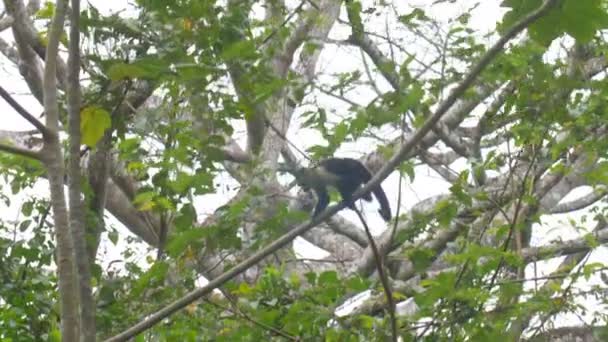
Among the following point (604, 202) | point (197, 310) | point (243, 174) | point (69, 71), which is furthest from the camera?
point (604, 202)

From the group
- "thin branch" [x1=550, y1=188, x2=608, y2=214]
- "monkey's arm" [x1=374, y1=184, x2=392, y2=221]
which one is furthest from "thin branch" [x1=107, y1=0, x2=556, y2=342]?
"thin branch" [x1=550, y1=188, x2=608, y2=214]

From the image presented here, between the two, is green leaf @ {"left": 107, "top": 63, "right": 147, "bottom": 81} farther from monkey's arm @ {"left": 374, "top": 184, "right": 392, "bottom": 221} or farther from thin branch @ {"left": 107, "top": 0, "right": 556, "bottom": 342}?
monkey's arm @ {"left": 374, "top": 184, "right": 392, "bottom": 221}

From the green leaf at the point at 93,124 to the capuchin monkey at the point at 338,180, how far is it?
2.36ft

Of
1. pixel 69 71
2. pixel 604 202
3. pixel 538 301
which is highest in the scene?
pixel 604 202

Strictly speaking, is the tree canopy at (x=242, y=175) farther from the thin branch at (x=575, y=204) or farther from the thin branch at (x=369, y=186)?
the thin branch at (x=575, y=204)

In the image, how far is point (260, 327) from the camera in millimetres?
3223

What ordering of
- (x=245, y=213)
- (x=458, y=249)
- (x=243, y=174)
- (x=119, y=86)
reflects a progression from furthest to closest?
(x=458, y=249)
(x=243, y=174)
(x=245, y=213)
(x=119, y=86)

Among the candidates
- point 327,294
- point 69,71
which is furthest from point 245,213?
point 69,71

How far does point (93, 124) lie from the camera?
7.77ft

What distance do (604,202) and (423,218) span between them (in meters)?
3.19

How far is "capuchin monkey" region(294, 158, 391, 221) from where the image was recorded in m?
3.01

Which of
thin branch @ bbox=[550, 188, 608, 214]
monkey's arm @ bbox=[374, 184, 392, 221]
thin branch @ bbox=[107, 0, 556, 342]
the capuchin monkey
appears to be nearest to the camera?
thin branch @ bbox=[107, 0, 556, 342]

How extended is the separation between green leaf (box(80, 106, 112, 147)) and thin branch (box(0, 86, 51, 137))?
0.13 metres

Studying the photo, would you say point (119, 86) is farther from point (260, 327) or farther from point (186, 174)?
point (260, 327)
